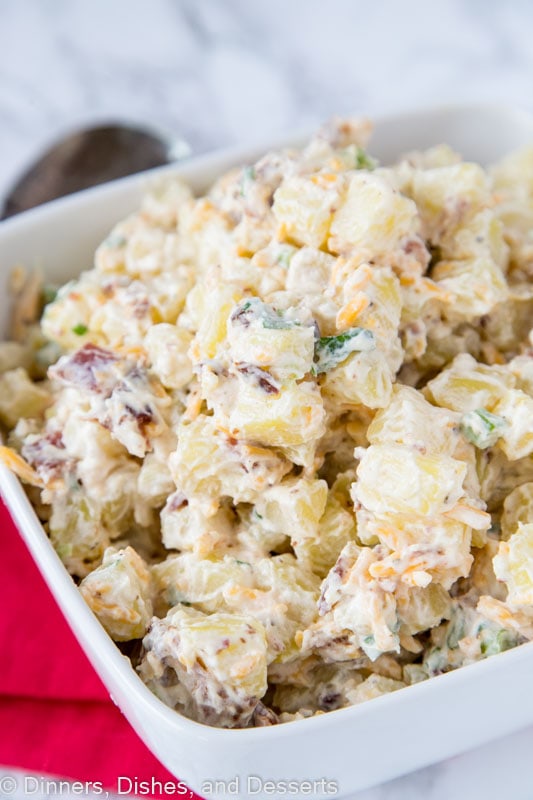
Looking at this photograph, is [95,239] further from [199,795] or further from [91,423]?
[199,795]

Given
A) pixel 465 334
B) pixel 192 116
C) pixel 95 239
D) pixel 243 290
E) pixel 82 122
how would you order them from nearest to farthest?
pixel 243 290 → pixel 465 334 → pixel 95 239 → pixel 82 122 → pixel 192 116

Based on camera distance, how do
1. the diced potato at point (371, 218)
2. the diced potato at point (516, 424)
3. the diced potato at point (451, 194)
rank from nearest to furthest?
the diced potato at point (516, 424)
the diced potato at point (371, 218)
the diced potato at point (451, 194)

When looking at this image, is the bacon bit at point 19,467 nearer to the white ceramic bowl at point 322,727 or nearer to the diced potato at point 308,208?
the white ceramic bowl at point 322,727

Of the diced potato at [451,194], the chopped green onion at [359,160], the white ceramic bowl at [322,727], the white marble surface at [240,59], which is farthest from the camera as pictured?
the white marble surface at [240,59]

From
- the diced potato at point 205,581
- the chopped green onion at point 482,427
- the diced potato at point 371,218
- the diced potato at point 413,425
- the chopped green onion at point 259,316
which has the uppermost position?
the diced potato at point 371,218

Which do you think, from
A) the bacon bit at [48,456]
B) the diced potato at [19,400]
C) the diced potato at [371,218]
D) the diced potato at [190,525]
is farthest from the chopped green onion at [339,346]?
the diced potato at [19,400]

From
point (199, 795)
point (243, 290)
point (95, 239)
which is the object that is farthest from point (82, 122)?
point (199, 795)

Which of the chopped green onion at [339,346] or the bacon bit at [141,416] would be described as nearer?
the chopped green onion at [339,346]

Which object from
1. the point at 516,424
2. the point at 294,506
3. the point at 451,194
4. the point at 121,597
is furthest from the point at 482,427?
the point at 121,597

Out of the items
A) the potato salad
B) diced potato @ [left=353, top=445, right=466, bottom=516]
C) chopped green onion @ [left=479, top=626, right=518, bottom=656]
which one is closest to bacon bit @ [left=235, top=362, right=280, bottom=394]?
the potato salad
